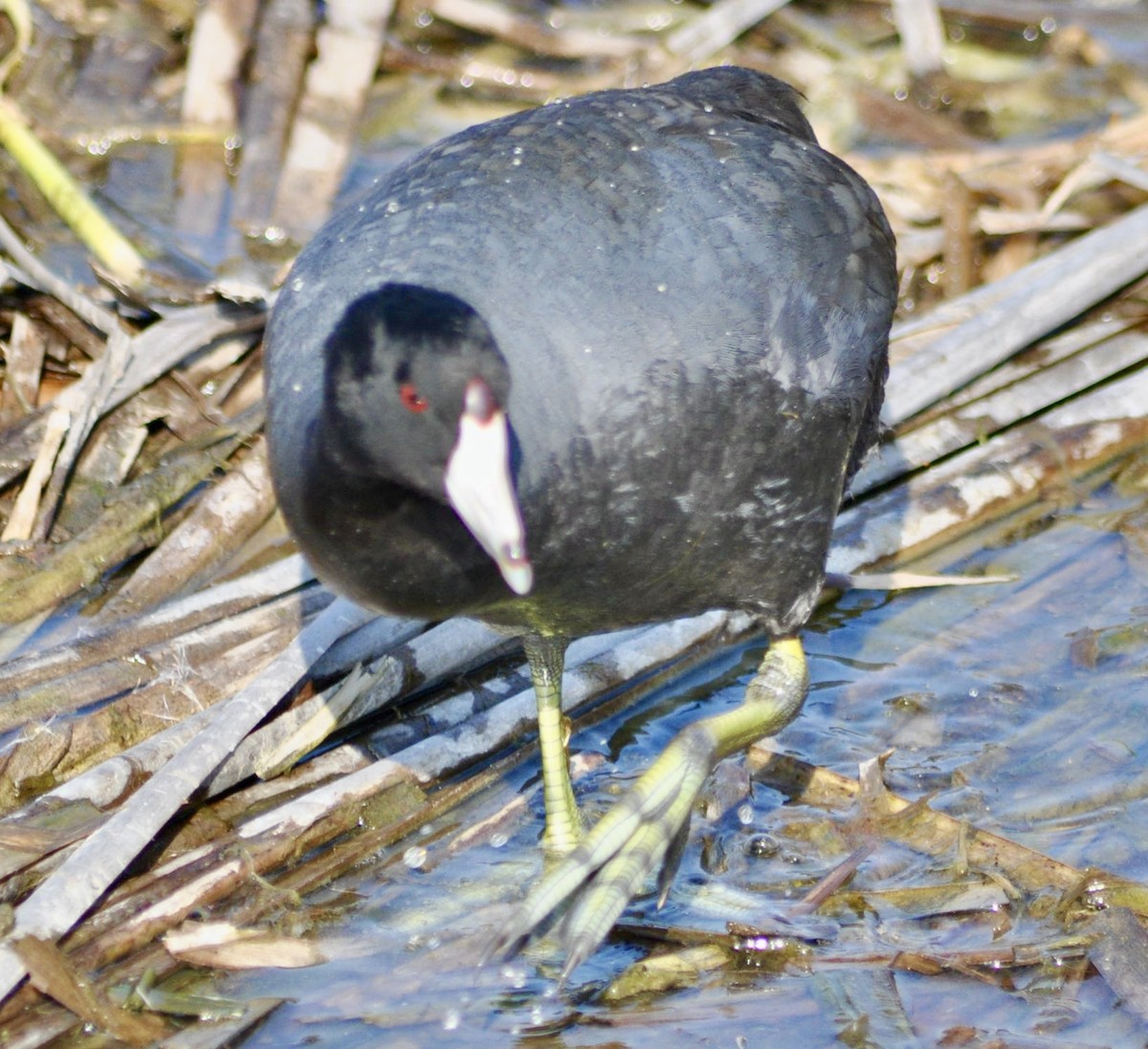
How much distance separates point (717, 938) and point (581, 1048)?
42 centimetres

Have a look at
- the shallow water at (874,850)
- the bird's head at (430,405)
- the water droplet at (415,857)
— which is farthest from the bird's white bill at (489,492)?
the water droplet at (415,857)

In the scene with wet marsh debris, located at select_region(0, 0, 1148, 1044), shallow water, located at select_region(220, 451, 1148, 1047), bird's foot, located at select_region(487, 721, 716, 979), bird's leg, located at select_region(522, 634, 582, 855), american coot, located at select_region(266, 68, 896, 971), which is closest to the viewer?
american coot, located at select_region(266, 68, 896, 971)

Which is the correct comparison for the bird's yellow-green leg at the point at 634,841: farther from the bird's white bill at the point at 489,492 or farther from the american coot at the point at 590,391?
the bird's white bill at the point at 489,492

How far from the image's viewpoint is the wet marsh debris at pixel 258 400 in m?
3.86

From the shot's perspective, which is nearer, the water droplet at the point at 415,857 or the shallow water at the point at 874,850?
the shallow water at the point at 874,850

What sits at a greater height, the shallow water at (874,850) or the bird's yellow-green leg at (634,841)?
the bird's yellow-green leg at (634,841)

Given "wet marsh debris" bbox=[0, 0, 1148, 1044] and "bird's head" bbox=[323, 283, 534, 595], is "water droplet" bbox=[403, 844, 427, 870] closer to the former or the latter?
"wet marsh debris" bbox=[0, 0, 1148, 1044]

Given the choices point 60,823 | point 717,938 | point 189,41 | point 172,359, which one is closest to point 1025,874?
point 717,938

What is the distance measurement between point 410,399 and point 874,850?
5.69 feet

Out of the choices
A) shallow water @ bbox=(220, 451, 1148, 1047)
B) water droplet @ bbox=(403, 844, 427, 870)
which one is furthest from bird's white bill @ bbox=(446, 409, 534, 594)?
water droplet @ bbox=(403, 844, 427, 870)

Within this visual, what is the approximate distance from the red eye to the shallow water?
1321 millimetres

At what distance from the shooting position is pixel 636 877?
12.1 ft

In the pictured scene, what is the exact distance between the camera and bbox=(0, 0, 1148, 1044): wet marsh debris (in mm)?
3857

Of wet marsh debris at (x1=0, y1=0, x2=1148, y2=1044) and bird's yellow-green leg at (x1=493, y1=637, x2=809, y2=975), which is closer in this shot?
bird's yellow-green leg at (x1=493, y1=637, x2=809, y2=975)
